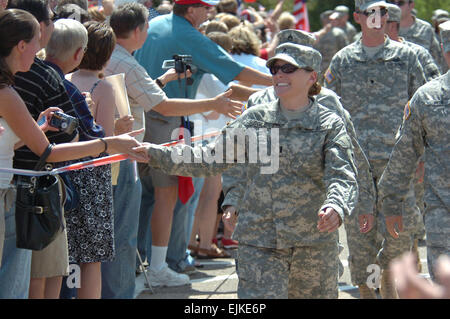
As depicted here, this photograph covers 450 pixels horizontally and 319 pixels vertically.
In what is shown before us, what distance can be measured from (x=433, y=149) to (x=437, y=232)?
47 cm

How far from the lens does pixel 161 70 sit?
7.53 m

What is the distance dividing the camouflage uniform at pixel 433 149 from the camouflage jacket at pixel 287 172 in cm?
51

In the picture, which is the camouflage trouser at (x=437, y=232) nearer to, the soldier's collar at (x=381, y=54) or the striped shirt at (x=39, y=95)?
the striped shirt at (x=39, y=95)

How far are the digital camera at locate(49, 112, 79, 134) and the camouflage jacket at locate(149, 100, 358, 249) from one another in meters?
0.54

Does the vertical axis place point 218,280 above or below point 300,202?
below

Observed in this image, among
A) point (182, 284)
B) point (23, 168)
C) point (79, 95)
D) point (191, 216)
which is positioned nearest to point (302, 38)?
point (79, 95)

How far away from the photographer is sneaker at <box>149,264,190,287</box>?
750cm

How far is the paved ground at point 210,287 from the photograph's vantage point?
721 centimetres

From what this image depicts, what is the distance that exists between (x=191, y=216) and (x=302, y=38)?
3.49 metres

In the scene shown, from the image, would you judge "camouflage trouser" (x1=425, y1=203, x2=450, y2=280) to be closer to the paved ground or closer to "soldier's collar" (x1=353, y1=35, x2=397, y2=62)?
the paved ground

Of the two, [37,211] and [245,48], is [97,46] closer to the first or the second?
[37,211]

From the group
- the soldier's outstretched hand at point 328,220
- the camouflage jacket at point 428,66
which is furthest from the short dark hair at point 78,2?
the soldier's outstretched hand at point 328,220
